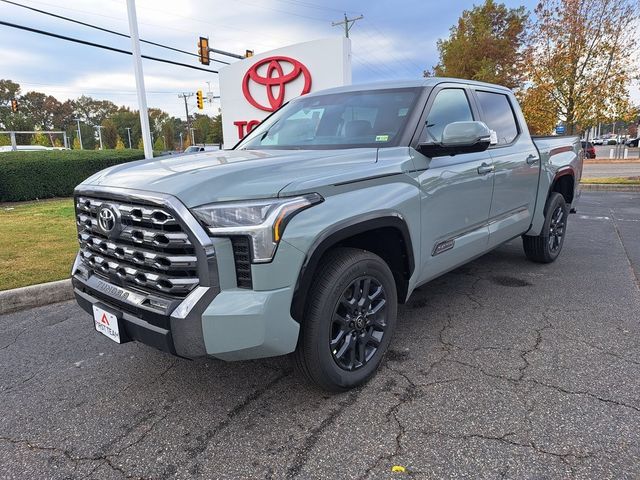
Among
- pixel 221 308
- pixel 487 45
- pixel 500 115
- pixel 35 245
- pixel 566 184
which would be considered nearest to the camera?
pixel 221 308

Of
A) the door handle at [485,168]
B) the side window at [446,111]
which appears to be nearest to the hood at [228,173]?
the side window at [446,111]

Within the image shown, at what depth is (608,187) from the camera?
42.9 ft

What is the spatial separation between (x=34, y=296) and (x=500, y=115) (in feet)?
15.7

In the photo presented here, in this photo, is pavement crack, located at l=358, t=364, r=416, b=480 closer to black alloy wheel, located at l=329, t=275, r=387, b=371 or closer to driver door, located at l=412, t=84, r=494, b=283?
black alloy wheel, located at l=329, t=275, r=387, b=371

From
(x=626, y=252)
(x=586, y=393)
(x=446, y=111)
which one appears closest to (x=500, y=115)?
(x=446, y=111)

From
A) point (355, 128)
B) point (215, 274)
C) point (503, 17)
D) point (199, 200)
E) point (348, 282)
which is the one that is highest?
point (503, 17)

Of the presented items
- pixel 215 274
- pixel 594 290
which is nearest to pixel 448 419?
pixel 215 274

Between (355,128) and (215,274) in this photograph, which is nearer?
(215,274)

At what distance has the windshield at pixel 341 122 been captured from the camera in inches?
123

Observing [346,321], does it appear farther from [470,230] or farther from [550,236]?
[550,236]

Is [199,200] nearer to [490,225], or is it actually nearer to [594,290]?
[490,225]

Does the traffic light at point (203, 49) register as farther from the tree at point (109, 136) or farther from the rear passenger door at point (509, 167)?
the tree at point (109, 136)

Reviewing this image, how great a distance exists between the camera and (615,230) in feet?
23.8

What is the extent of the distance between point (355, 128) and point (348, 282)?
132 cm
